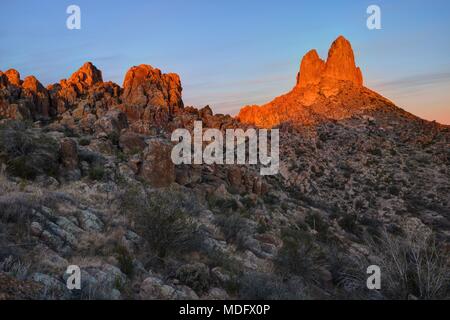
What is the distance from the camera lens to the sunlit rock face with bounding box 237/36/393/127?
2418 inches

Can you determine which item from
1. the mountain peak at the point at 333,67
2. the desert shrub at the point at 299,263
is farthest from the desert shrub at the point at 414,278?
the mountain peak at the point at 333,67

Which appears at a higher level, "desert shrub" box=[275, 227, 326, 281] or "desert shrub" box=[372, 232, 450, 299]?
"desert shrub" box=[372, 232, 450, 299]

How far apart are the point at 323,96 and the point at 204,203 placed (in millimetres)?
54722

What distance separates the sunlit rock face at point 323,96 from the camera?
61406mm

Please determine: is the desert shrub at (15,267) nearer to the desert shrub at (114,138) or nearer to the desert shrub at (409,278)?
the desert shrub at (409,278)

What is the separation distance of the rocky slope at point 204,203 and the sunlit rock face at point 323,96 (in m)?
0.64

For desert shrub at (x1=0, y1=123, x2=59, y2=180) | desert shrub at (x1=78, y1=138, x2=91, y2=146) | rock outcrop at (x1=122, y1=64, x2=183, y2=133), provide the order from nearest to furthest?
desert shrub at (x1=0, y1=123, x2=59, y2=180) < desert shrub at (x1=78, y1=138, x2=91, y2=146) < rock outcrop at (x1=122, y1=64, x2=183, y2=133)

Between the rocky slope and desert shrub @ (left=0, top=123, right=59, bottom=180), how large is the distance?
58mm

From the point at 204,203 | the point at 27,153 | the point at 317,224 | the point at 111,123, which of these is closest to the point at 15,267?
the point at 27,153

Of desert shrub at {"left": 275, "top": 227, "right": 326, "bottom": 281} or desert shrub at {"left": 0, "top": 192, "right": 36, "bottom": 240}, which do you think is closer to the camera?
desert shrub at {"left": 0, "top": 192, "right": 36, "bottom": 240}

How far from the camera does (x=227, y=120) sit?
54125 millimetres

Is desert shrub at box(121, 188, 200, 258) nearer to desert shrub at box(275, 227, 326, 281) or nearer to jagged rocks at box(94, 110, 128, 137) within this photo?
desert shrub at box(275, 227, 326, 281)

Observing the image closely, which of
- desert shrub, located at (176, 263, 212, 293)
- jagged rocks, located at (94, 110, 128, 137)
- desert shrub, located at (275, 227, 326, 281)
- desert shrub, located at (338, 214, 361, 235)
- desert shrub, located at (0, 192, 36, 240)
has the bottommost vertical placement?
desert shrub, located at (338, 214, 361, 235)

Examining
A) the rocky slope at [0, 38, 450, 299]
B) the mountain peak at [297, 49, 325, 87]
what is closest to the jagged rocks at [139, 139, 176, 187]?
the rocky slope at [0, 38, 450, 299]
